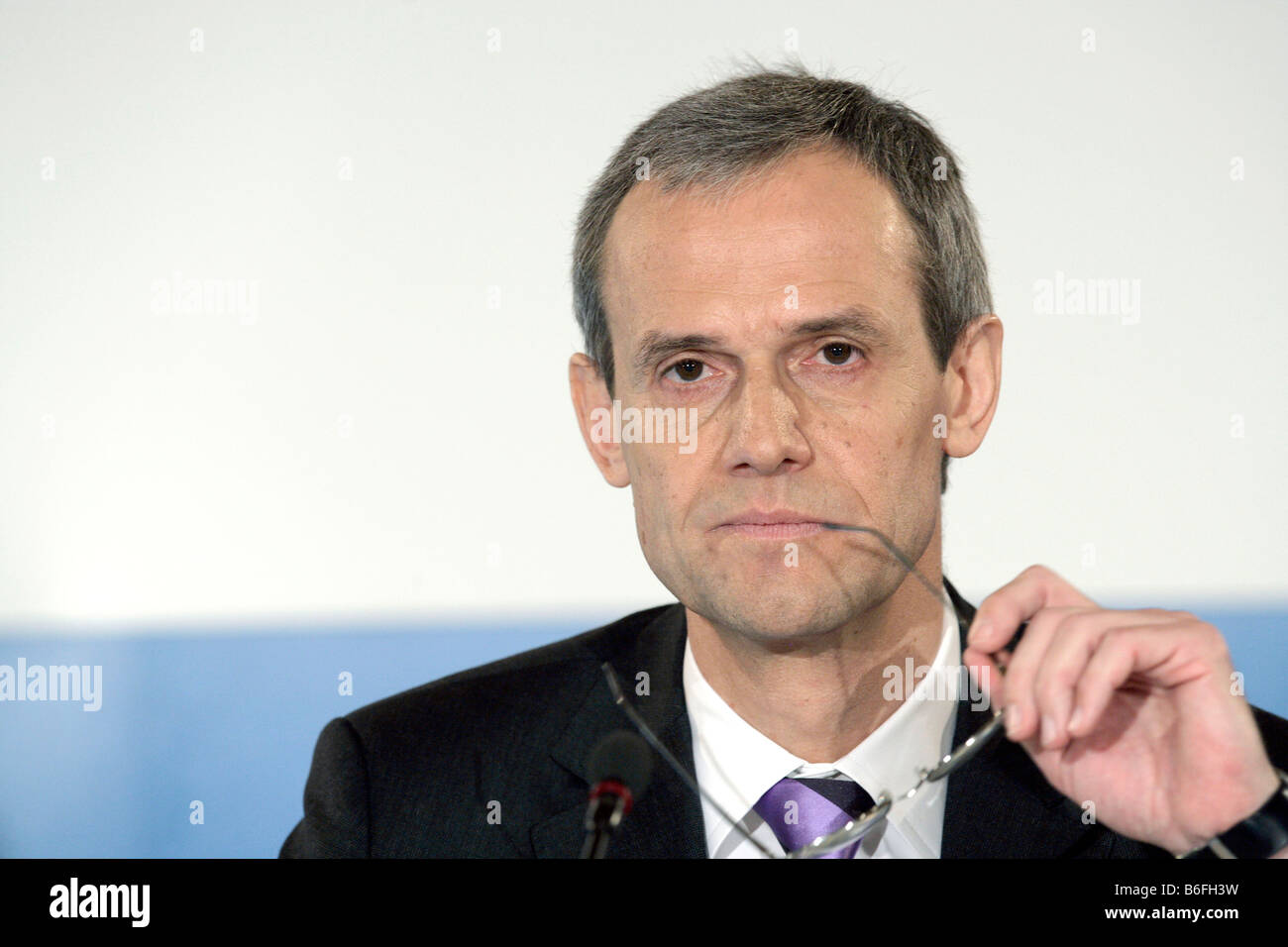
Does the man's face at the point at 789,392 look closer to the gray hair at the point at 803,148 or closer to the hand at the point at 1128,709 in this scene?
the gray hair at the point at 803,148

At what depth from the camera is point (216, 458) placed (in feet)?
8.18

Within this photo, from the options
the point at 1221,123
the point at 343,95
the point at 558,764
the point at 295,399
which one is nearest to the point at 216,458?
the point at 295,399

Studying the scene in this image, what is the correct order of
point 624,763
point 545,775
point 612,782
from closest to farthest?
point 612,782, point 624,763, point 545,775

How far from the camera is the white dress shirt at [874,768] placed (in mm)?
2057

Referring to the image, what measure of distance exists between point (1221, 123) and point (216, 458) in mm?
2042

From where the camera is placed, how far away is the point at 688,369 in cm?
211

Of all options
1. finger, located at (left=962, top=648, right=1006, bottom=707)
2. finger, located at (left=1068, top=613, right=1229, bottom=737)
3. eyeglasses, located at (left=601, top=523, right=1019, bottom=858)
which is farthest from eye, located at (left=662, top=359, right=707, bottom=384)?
finger, located at (left=1068, top=613, right=1229, bottom=737)

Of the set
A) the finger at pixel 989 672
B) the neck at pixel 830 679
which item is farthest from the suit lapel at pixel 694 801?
the finger at pixel 989 672

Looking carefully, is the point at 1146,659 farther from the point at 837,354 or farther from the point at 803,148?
the point at 803,148

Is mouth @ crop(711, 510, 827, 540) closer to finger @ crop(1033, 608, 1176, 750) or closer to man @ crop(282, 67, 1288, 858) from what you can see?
man @ crop(282, 67, 1288, 858)

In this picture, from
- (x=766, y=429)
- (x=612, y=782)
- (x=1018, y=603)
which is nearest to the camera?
(x=612, y=782)

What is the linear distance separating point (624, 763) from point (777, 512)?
572mm

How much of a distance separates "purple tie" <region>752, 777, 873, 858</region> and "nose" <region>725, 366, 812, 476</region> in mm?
527

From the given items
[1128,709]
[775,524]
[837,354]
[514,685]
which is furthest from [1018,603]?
[514,685]
